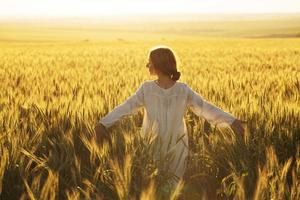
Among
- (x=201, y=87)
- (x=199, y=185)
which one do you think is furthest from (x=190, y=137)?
(x=201, y=87)

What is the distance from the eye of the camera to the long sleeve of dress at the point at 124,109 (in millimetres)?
2773

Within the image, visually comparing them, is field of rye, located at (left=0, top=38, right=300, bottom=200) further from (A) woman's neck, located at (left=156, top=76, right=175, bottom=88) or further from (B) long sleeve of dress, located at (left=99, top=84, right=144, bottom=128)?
(A) woman's neck, located at (left=156, top=76, right=175, bottom=88)

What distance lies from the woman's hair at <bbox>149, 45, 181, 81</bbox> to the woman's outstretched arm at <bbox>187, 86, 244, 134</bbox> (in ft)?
0.54

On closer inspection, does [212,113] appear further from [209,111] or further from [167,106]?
[167,106]

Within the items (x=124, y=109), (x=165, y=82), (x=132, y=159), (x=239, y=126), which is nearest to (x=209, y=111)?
(x=239, y=126)

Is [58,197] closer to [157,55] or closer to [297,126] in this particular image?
[157,55]

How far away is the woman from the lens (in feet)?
9.09

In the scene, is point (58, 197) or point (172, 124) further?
point (172, 124)

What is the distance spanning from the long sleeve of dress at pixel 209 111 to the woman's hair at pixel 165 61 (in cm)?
16


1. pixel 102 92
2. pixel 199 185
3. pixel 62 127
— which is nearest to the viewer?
pixel 199 185

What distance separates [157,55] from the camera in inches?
109

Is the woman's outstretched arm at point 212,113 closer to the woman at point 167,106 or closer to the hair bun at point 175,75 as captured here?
the woman at point 167,106

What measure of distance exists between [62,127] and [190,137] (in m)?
0.79

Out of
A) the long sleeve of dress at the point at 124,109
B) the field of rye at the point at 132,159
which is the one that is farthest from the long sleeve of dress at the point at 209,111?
the long sleeve of dress at the point at 124,109
